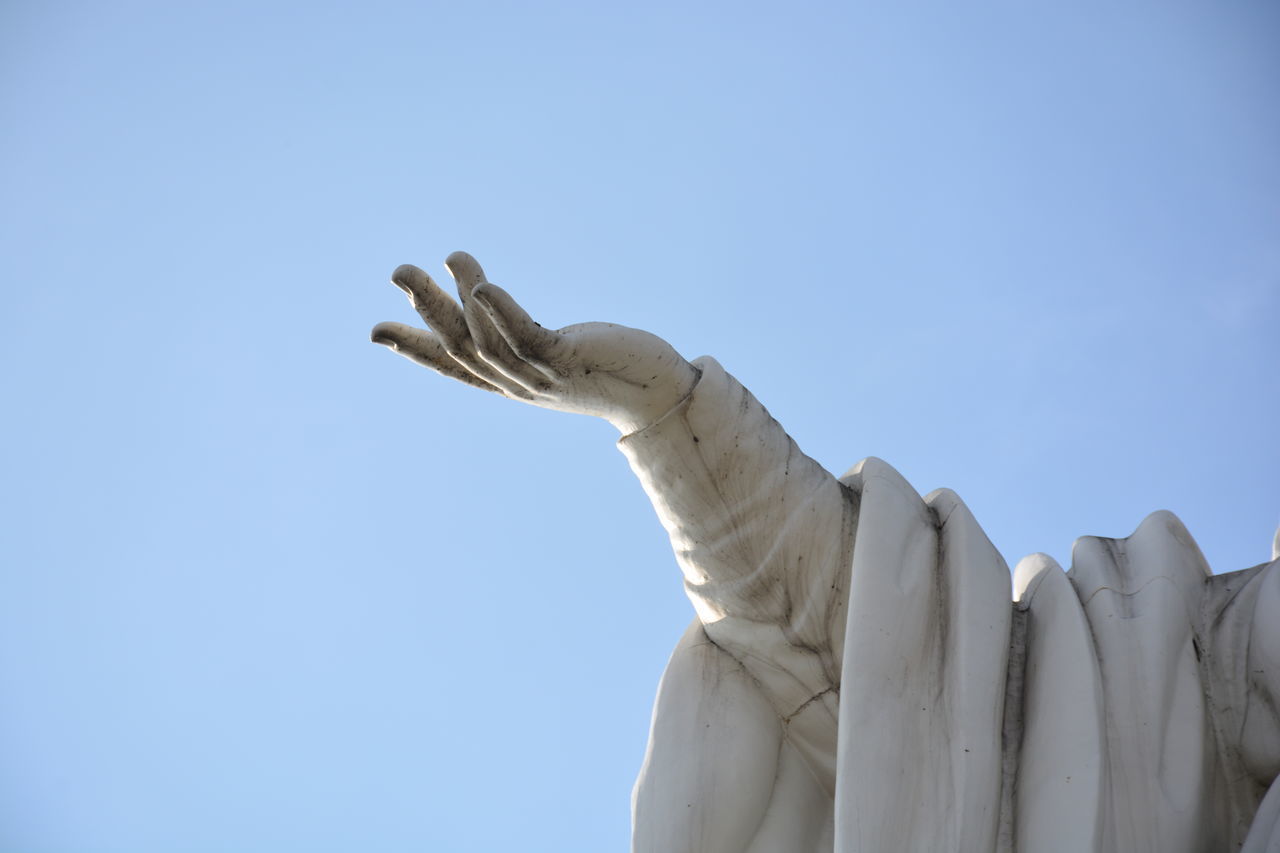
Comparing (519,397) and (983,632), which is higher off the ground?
(519,397)

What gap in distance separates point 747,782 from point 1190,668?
1551mm

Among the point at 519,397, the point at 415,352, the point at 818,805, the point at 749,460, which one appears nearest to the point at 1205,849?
the point at 818,805

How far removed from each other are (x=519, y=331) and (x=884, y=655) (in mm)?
1584

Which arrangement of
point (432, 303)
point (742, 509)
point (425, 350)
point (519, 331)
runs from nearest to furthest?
point (519, 331) < point (432, 303) < point (425, 350) < point (742, 509)

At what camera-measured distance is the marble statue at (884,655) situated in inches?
183

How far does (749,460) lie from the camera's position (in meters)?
5.32

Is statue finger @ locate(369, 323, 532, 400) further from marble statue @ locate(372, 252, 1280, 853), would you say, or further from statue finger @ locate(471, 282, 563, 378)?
statue finger @ locate(471, 282, 563, 378)

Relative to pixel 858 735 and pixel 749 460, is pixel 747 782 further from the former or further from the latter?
pixel 749 460

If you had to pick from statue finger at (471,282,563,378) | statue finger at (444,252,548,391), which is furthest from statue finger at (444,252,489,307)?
statue finger at (471,282,563,378)

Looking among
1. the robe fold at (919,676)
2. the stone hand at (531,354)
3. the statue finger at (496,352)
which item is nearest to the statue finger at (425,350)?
the stone hand at (531,354)

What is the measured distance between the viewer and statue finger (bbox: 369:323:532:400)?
511cm

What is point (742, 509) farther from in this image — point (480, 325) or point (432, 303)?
point (432, 303)

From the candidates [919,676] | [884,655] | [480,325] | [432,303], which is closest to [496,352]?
[480,325]

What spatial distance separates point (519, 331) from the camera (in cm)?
478
